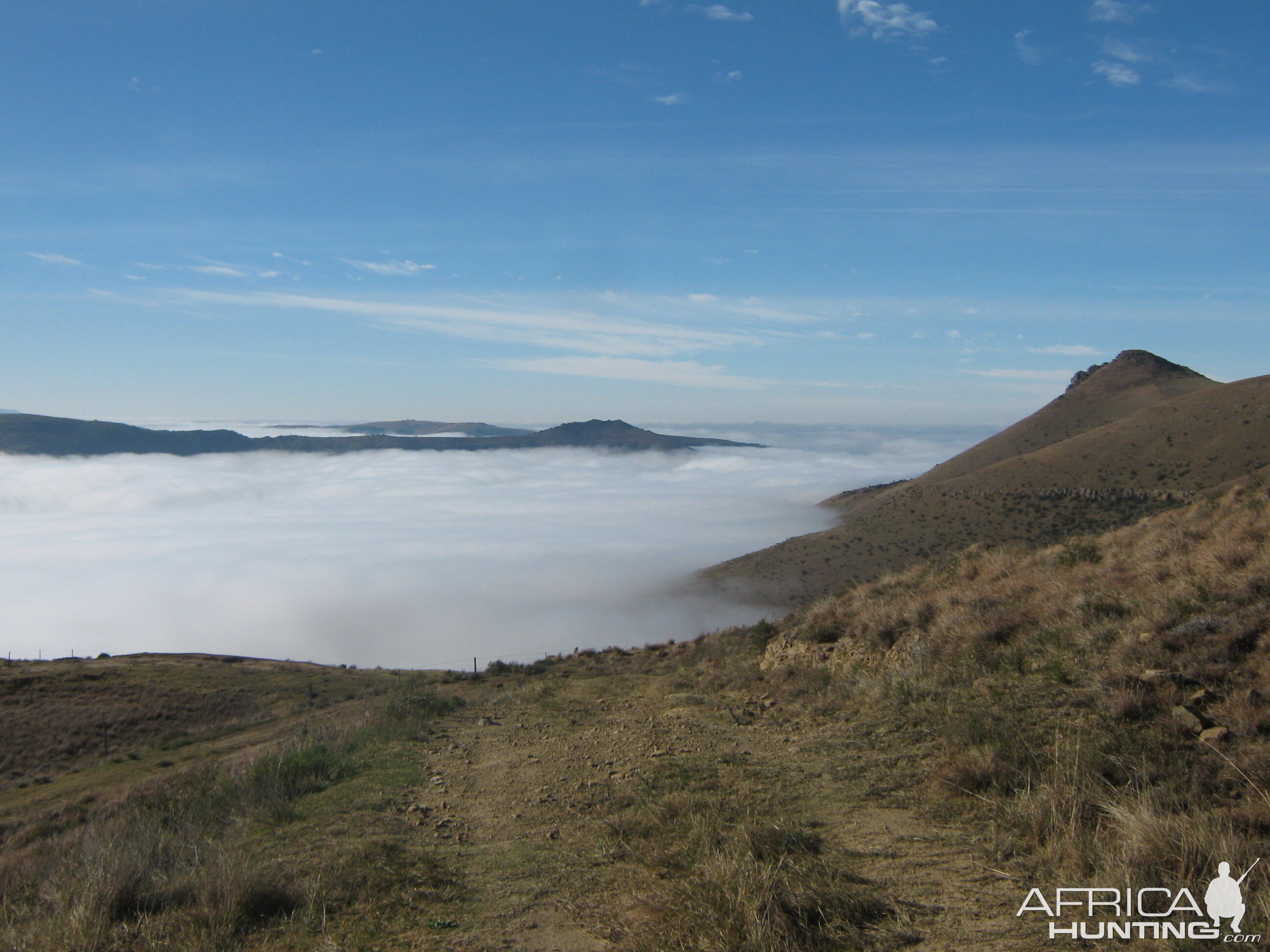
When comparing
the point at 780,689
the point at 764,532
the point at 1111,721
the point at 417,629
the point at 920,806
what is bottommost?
the point at 417,629

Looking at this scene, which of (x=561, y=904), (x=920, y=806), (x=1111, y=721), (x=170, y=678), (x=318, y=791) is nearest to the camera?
(x=561, y=904)

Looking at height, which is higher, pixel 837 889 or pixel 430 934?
pixel 837 889

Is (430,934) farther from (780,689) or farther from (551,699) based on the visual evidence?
(551,699)

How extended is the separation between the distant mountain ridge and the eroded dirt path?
131 ft

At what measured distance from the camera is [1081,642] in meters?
7.95

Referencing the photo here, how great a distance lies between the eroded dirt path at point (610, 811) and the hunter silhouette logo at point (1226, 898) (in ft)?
2.75

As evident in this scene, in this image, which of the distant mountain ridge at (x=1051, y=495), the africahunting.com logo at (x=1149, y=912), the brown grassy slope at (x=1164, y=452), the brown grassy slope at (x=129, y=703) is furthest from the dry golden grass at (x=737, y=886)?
the brown grassy slope at (x=1164, y=452)

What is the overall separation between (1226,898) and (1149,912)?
347 mm

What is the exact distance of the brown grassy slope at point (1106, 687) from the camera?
177 inches

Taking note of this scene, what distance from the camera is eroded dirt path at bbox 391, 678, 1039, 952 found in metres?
4.20

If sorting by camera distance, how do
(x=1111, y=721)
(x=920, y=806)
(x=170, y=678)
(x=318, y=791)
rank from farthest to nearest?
(x=170, y=678) < (x=318, y=791) < (x=1111, y=721) < (x=920, y=806)

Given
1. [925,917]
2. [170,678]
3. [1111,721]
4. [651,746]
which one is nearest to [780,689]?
[651,746]

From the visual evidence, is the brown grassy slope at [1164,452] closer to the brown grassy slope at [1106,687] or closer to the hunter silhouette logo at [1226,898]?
the brown grassy slope at [1106,687]

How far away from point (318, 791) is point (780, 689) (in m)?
6.30
